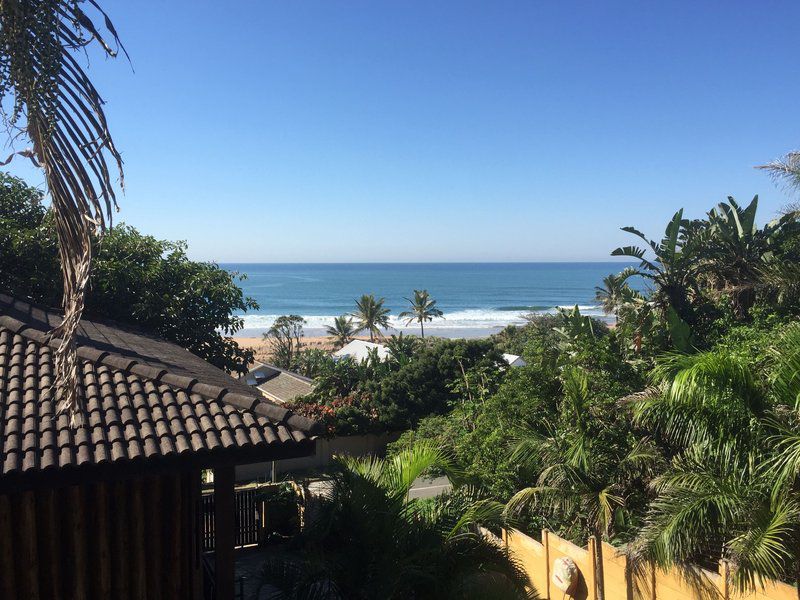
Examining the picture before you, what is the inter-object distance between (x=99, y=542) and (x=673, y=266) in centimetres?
1289

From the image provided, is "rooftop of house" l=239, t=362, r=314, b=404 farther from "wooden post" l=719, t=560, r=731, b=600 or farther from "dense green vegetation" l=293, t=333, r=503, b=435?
"wooden post" l=719, t=560, r=731, b=600

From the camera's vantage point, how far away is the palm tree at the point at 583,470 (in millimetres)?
9166

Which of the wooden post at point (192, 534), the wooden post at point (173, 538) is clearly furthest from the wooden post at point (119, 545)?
the wooden post at point (192, 534)

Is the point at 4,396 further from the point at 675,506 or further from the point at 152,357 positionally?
the point at 675,506

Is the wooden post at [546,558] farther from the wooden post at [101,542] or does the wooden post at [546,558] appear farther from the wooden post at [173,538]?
the wooden post at [101,542]

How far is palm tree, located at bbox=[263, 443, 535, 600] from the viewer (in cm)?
584

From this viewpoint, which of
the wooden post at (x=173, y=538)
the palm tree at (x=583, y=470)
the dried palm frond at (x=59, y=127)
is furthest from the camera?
the palm tree at (x=583, y=470)

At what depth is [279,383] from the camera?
32.2 meters

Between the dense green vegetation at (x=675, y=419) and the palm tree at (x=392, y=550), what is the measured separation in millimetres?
2257

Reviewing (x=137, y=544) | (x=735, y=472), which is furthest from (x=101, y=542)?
(x=735, y=472)

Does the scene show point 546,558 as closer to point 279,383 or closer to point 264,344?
point 279,383

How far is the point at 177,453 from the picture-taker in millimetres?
5246

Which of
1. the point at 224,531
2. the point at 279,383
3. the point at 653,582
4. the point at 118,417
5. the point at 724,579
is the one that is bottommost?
the point at 279,383

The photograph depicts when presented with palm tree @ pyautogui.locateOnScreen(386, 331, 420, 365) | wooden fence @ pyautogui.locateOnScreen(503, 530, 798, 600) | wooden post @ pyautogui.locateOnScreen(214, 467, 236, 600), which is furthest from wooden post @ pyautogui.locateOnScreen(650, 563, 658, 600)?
palm tree @ pyautogui.locateOnScreen(386, 331, 420, 365)
